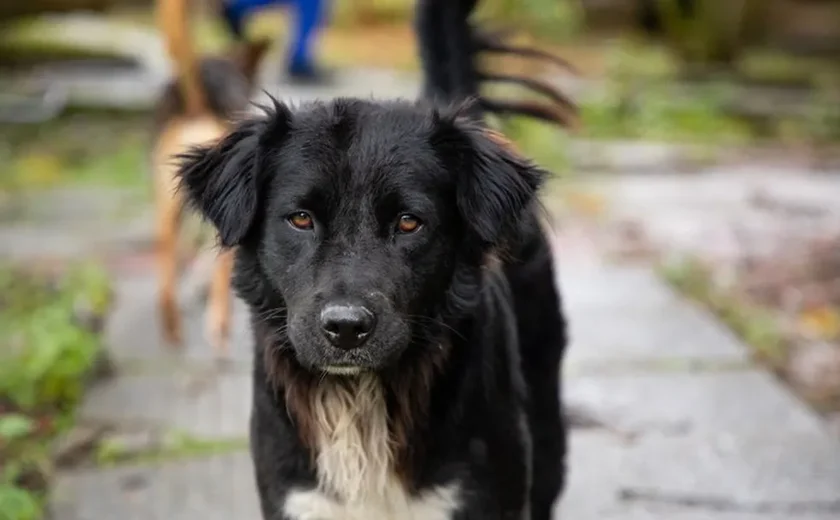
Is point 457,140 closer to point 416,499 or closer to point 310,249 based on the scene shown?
point 310,249

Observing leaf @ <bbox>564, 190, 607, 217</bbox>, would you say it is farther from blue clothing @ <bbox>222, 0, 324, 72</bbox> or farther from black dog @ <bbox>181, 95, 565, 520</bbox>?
black dog @ <bbox>181, 95, 565, 520</bbox>

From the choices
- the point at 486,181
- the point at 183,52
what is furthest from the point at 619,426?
the point at 183,52

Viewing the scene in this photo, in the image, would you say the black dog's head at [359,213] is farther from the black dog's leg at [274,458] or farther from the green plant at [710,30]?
the green plant at [710,30]

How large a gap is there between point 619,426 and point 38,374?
2.53 m

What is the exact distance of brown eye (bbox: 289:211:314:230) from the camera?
108 inches

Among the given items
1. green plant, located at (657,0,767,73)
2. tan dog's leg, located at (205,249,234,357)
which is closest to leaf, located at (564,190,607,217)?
tan dog's leg, located at (205,249,234,357)

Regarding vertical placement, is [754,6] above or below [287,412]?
above

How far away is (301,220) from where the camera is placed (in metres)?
2.75

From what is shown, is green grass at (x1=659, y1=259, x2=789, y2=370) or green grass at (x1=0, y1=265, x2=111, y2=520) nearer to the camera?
green grass at (x1=0, y1=265, x2=111, y2=520)

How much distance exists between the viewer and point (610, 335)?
559 centimetres

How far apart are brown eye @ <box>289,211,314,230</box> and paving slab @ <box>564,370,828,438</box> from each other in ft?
7.56

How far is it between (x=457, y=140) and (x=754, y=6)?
36.2ft

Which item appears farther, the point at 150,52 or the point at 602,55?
the point at 602,55

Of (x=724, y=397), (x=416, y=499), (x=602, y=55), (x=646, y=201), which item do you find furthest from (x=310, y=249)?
(x=602, y=55)
